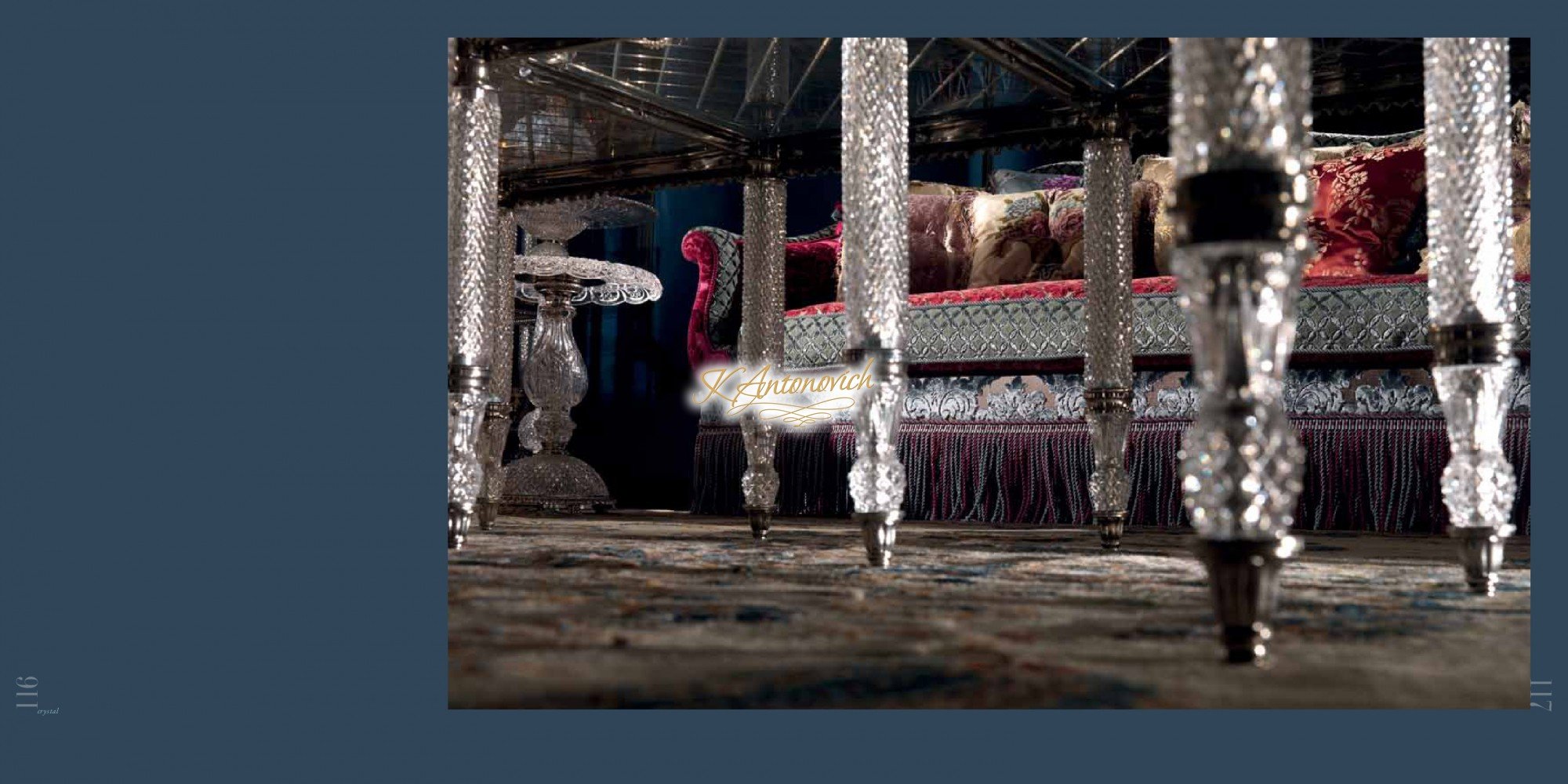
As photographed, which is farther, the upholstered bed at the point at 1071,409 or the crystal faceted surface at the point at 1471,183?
the upholstered bed at the point at 1071,409

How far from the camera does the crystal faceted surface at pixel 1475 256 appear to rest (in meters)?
0.97

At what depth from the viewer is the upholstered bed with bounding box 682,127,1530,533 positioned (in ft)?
5.85

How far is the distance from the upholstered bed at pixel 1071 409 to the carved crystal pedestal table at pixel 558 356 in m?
0.20

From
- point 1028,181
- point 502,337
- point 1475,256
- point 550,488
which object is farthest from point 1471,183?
point 1028,181

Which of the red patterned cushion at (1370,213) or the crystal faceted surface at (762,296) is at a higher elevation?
the red patterned cushion at (1370,213)

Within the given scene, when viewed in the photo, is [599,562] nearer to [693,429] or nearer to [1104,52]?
[1104,52]

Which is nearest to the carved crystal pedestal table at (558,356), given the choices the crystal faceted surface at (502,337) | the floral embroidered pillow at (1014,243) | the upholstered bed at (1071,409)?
the upholstered bed at (1071,409)

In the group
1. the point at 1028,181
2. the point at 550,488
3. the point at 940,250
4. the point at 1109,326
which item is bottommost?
the point at 550,488

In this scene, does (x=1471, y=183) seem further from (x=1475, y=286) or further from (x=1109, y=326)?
(x=1109, y=326)

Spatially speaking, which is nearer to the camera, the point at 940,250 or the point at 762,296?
the point at 762,296

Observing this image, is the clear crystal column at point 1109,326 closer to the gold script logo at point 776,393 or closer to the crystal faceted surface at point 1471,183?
the gold script logo at point 776,393

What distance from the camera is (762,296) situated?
5.53 ft

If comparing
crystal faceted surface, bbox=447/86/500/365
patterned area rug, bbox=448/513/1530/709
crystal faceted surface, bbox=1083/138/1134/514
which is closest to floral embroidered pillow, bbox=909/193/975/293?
crystal faceted surface, bbox=1083/138/1134/514

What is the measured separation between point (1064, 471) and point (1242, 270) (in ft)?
4.85
